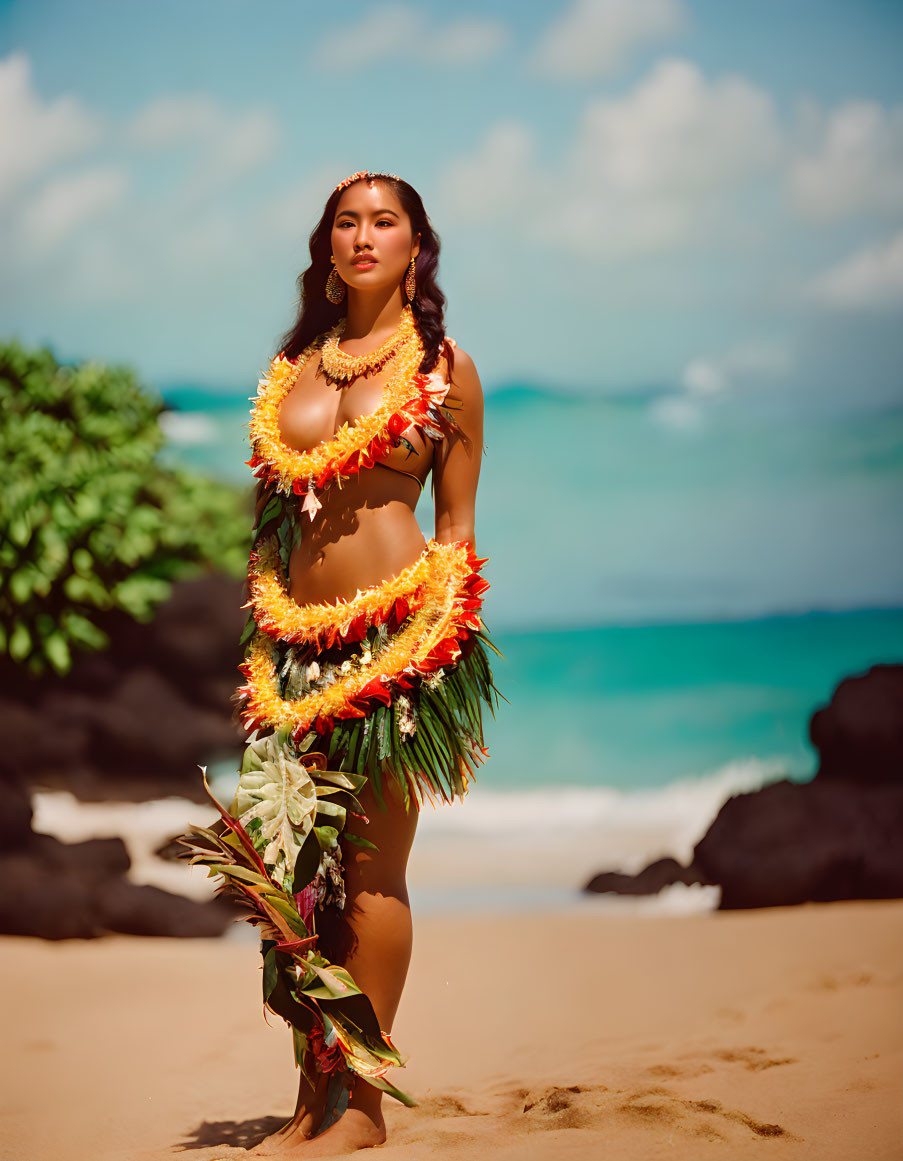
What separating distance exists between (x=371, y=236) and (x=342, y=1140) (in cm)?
184

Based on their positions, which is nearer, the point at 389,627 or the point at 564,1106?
the point at 389,627

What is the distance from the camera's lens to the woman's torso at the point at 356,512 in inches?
104

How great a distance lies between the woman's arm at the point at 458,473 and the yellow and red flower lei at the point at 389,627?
0.18 feet

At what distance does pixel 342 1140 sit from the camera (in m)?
2.50

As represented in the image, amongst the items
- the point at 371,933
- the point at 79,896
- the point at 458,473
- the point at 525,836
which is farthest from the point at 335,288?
the point at 525,836

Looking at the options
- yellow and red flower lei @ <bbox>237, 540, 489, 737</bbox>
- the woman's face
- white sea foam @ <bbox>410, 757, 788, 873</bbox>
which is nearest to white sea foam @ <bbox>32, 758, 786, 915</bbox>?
white sea foam @ <bbox>410, 757, 788, 873</bbox>

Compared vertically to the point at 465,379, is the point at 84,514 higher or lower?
higher

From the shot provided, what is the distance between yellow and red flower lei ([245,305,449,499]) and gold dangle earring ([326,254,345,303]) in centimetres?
18

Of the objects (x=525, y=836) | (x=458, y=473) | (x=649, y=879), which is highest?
(x=458, y=473)

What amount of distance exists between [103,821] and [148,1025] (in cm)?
226

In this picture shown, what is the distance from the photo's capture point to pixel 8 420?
599 centimetres

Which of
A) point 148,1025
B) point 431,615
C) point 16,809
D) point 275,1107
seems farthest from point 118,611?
point 431,615

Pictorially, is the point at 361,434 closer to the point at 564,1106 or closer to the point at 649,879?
the point at 564,1106

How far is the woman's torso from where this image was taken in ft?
8.64
